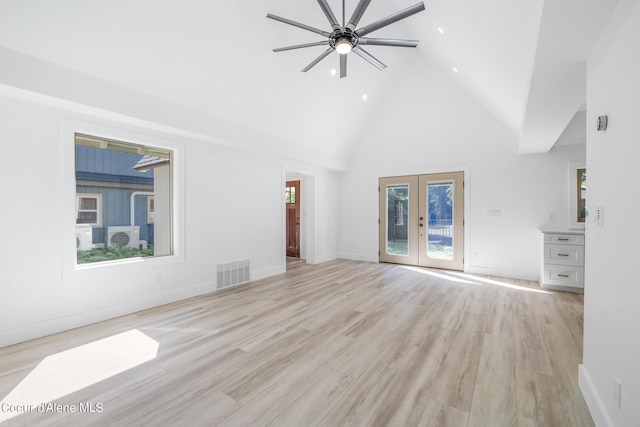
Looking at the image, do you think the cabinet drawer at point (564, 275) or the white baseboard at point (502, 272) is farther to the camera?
the white baseboard at point (502, 272)

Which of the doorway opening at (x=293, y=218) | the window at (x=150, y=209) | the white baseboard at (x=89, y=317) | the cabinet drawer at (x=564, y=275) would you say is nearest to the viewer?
the white baseboard at (x=89, y=317)

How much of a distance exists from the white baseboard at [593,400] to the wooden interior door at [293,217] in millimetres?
6107

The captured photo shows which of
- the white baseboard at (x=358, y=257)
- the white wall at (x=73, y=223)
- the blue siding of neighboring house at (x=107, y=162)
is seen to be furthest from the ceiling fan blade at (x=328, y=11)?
the white baseboard at (x=358, y=257)

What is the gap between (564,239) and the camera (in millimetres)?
4223

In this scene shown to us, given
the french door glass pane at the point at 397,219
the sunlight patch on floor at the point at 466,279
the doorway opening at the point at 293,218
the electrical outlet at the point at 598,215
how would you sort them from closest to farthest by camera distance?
the electrical outlet at the point at 598,215 → the sunlight patch on floor at the point at 466,279 → the french door glass pane at the point at 397,219 → the doorway opening at the point at 293,218

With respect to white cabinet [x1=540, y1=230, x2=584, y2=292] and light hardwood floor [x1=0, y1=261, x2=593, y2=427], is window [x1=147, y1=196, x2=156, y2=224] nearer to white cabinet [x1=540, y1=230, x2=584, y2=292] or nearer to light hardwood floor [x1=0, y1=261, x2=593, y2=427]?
light hardwood floor [x1=0, y1=261, x2=593, y2=427]

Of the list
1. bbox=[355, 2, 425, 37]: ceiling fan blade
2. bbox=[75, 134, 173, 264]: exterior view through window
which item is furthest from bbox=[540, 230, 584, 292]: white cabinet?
bbox=[75, 134, 173, 264]: exterior view through window

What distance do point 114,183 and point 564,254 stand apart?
6.76 metres

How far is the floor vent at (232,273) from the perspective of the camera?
4422 mm

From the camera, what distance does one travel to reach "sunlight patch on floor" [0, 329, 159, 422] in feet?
5.87

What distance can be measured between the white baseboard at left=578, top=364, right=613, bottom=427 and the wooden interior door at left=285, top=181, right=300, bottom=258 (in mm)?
6107

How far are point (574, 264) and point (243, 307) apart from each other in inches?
200

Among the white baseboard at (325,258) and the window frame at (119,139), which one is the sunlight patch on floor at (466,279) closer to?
the white baseboard at (325,258)

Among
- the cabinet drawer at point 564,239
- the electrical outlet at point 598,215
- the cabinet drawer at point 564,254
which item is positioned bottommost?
the cabinet drawer at point 564,254
